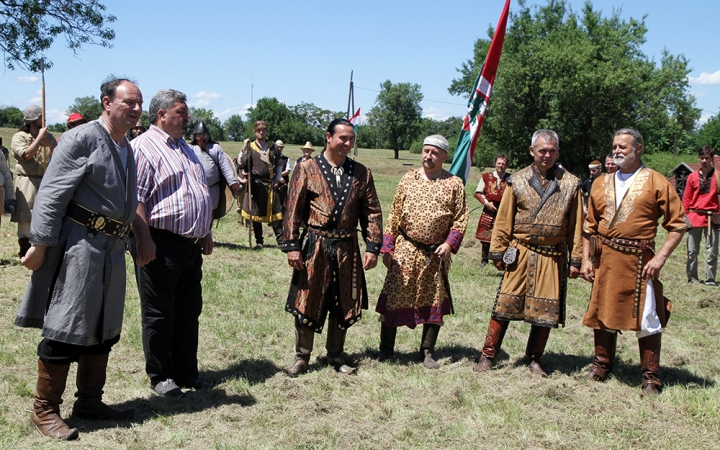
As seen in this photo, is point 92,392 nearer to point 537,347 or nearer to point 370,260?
point 370,260

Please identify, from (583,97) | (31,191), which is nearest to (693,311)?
(31,191)

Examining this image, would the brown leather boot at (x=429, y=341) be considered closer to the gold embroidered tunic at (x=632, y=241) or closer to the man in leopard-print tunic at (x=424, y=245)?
the man in leopard-print tunic at (x=424, y=245)

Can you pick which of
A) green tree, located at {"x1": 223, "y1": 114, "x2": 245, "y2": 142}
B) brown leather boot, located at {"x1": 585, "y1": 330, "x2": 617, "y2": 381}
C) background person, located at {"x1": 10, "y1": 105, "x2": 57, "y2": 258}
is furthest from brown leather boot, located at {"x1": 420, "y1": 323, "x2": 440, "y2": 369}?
green tree, located at {"x1": 223, "y1": 114, "x2": 245, "y2": 142}

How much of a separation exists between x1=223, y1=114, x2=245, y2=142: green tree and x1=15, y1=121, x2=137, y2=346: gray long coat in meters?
101

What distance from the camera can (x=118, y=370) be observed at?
5.07 meters

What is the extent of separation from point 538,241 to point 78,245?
11.2 ft

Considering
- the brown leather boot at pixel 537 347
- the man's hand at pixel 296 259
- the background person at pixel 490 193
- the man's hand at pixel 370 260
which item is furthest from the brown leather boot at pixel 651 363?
the background person at pixel 490 193

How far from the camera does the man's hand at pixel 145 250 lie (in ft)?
13.6

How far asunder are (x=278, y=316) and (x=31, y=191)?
3.85m

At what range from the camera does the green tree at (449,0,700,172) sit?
34.4m

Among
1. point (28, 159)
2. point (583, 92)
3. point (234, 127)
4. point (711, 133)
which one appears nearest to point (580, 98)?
point (583, 92)

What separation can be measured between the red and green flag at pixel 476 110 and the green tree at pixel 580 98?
28381 millimetres

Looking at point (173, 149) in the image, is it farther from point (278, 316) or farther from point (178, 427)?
point (278, 316)

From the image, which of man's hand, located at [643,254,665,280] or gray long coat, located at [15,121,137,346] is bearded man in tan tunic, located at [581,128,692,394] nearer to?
man's hand, located at [643,254,665,280]
